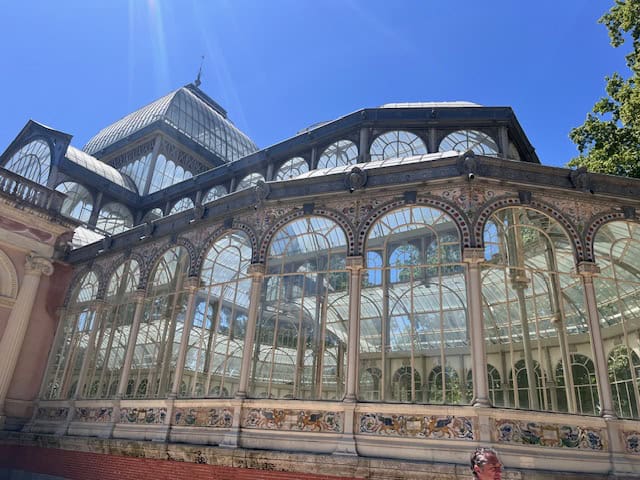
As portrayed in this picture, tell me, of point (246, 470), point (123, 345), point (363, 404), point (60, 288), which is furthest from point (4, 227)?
point (363, 404)

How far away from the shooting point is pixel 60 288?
17203 mm

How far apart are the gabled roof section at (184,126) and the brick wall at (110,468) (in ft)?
57.3

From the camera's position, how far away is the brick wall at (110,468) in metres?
9.41

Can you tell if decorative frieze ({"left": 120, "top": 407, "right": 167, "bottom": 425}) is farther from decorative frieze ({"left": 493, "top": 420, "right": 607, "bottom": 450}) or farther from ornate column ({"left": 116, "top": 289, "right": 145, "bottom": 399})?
decorative frieze ({"left": 493, "top": 420, "right": 607, "bottom": 450})

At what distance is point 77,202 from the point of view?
22.1m

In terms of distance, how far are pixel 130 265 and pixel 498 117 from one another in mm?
13030

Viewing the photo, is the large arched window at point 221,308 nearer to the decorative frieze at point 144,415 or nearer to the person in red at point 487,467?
the decorative frieze at point 144,415

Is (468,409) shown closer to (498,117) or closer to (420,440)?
(420,440)

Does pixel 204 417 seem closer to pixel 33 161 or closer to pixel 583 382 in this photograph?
pixel 583 382

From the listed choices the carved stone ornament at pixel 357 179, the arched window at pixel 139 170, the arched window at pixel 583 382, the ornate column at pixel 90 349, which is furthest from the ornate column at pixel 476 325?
the arched window at pixel 139 170

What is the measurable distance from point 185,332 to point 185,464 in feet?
9.88

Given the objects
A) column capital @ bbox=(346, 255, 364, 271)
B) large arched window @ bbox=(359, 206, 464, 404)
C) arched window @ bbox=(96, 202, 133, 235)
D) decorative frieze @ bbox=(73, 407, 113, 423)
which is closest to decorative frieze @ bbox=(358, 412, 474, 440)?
column capital @ bbox=(346, 255, 364, 271)

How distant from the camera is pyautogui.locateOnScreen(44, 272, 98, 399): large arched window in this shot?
15.3m

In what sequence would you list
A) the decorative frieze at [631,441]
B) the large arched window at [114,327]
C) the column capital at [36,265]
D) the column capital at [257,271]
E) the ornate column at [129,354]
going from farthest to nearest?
1. the column capital at [36,265]
2. the large arched window at [114,327]
3. the ornate column at [129,354]
4. the column capital at [257,271]
5. the decorative frieze at [631,441]
